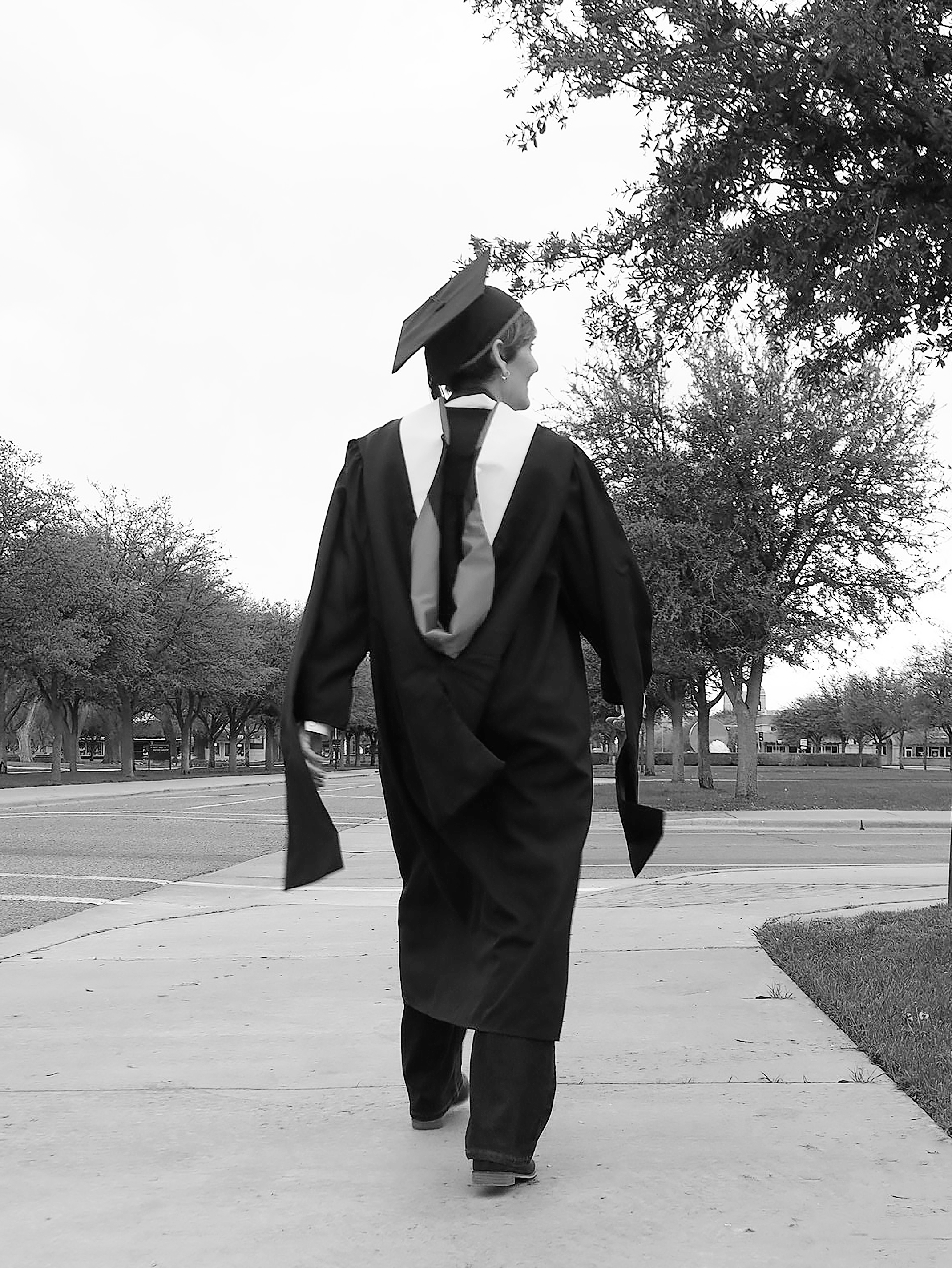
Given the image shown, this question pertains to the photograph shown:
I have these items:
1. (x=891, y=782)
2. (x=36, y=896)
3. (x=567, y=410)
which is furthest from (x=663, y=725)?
(x=36, y=896)

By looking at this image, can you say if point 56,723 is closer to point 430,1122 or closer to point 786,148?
point 786,148

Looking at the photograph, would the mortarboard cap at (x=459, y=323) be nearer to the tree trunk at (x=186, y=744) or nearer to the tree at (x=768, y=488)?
the tree at (x=768, y=488)

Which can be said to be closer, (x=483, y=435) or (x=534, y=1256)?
(x=534, y=1256)

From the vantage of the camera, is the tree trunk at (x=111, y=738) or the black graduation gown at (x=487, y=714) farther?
the tree trunk at (x=111, y=738)

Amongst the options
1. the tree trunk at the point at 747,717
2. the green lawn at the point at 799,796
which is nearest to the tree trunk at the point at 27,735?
the green lawn at the point at 799,796

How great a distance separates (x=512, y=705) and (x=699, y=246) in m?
4.64

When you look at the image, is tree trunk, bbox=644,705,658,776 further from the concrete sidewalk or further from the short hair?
the short hair

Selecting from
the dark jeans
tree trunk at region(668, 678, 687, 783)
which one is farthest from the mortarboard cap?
tree trunk at region(668, 678, 687, 783)

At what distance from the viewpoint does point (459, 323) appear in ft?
11.2

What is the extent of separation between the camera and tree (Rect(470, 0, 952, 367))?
6059 mm

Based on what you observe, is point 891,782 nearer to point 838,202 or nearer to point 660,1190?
point 838,202

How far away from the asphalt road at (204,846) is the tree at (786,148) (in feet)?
17.3

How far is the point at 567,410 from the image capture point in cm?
2552

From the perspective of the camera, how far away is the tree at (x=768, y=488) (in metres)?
24.0
